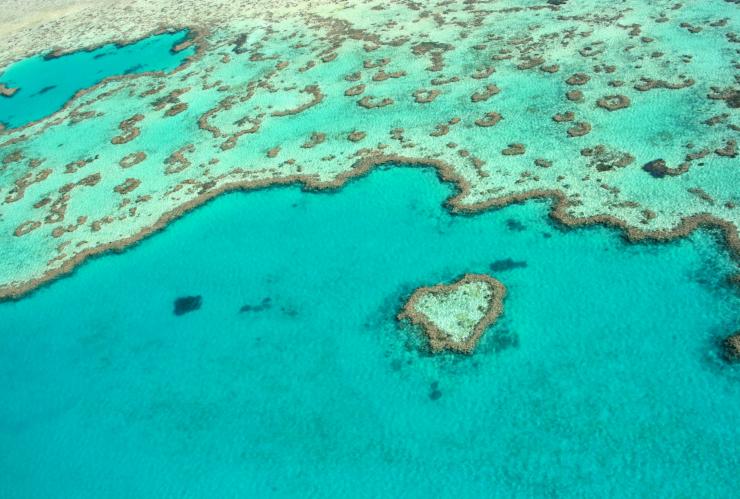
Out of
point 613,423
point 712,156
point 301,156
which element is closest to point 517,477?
point 613,423

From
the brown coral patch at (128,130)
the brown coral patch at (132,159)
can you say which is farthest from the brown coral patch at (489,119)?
the brown coral patch at (128,130)

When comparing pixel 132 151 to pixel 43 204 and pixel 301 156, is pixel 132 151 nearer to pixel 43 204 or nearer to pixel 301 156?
pixel 43 204

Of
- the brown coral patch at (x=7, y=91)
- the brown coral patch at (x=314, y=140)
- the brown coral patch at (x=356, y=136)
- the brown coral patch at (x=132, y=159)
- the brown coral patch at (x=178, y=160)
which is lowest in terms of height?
the brown coral patch at (x=7, y=91)

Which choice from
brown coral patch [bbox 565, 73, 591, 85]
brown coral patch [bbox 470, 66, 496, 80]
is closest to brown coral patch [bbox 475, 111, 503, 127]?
brown coral patch [bbox 470, 66, 496, 80]

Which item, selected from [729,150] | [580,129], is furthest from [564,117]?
[729,150]

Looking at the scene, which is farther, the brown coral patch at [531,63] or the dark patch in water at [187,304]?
the brown coral patch at [531,63]

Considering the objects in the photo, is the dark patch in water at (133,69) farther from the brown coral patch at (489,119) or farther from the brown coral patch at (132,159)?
the brown coral patch at (489,119)

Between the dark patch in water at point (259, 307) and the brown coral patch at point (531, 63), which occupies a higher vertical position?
the brown coral patch at point (531, 63)
